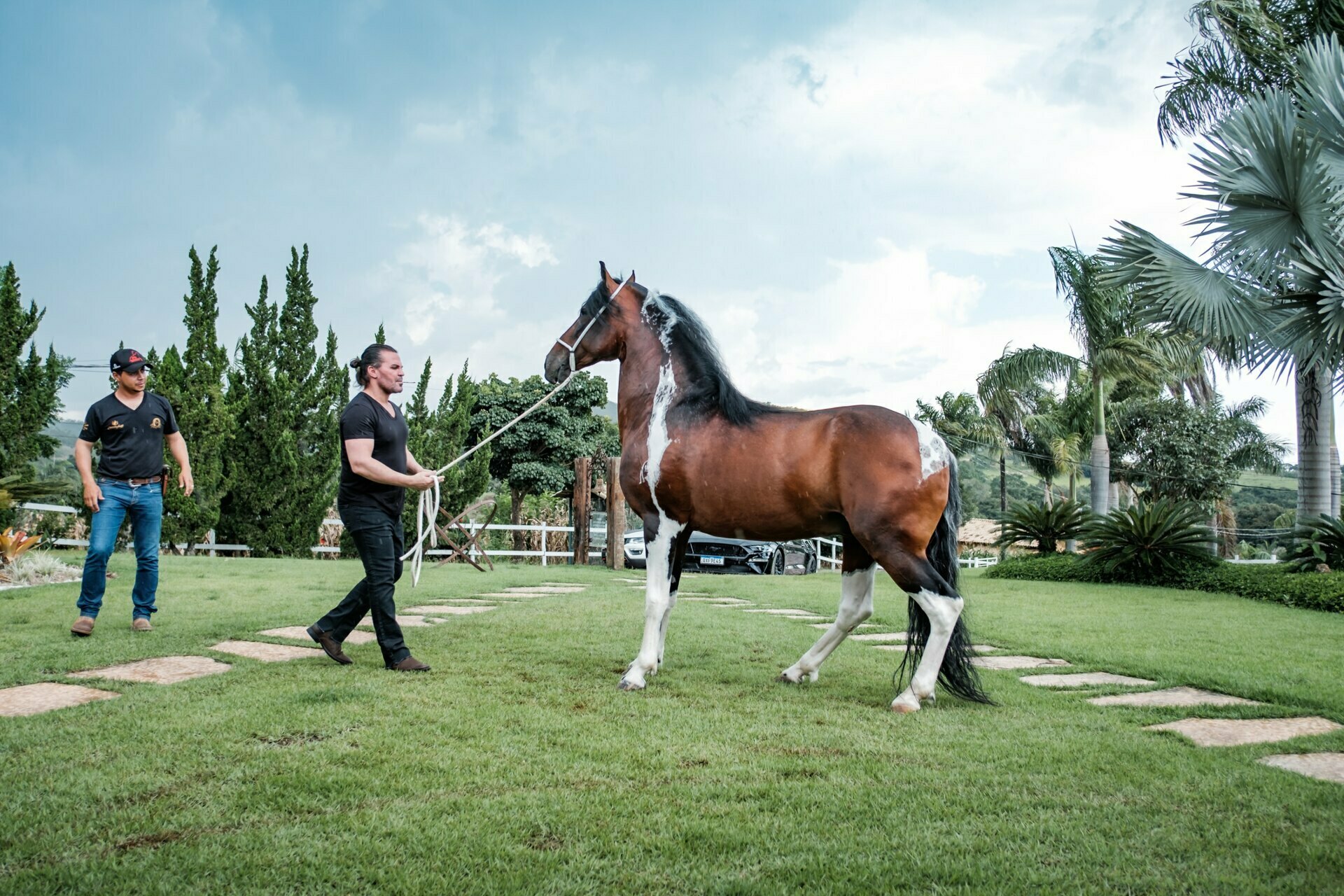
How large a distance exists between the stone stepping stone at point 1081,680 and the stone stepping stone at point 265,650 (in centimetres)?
406

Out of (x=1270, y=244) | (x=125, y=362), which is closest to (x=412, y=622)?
(x=125, y=362)

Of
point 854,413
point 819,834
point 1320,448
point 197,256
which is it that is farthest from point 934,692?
point 197,256

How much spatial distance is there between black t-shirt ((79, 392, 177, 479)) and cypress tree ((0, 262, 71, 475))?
878 centimetres

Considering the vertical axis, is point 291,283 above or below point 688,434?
above

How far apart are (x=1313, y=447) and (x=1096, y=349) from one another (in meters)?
7.73

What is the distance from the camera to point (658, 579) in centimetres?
448

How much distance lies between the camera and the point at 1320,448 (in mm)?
13039

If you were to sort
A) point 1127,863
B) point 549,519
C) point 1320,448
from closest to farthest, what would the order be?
point 1127,863 → point 1320,448 → point 549,519

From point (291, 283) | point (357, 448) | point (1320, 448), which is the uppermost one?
point (291, 283)

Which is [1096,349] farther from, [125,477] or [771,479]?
[125,477]

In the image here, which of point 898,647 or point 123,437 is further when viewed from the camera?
point 898,647

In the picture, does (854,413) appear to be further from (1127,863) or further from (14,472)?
(14,472)

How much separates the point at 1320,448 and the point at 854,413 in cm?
1283

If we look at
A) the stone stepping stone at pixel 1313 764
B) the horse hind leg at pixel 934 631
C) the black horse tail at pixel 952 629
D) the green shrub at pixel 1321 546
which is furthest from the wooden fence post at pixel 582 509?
the stone stepping stone at pixel 1313 764
